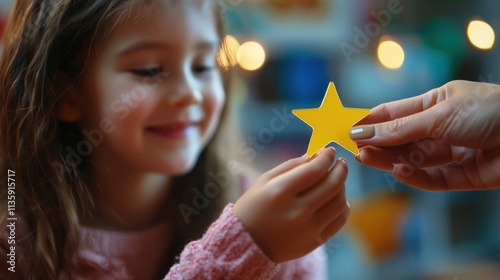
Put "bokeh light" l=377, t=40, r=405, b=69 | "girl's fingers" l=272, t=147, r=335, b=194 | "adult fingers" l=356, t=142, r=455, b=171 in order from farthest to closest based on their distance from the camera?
1. "bokeh light" l=377, t=40, r=405, b=69
2. "adult fingers" l=356, t=142, r=455, b=171
3. "girl's fingers" l=272, t=147, r=335, b=194

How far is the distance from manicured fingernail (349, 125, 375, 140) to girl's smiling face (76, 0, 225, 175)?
232 millimetres

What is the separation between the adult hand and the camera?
52 centimetres

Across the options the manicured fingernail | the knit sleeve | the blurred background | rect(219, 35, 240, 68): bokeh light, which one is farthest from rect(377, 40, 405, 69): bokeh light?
the knit sleeve

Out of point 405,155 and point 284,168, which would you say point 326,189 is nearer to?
point 284,168

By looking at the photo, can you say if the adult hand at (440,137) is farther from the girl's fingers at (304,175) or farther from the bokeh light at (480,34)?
the bokeh light at (480,34)

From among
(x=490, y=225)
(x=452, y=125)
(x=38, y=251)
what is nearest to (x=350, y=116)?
(x=452, y=125)

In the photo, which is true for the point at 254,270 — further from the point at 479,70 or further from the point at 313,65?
the point at 479,70

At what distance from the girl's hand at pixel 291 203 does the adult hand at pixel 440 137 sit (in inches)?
2.8

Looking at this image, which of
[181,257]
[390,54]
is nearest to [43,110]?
[181,257]

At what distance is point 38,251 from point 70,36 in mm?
273

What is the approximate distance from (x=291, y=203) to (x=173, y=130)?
0.81ft

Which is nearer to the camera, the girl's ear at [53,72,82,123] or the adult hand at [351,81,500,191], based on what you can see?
the adult hand at [351,81,500,191]

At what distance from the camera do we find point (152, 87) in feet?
2.06

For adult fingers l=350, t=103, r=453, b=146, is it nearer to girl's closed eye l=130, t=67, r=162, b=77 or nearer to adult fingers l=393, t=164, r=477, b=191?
adult fingers l=393, t=164, r=477, b=191
